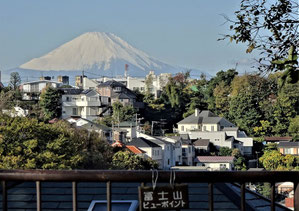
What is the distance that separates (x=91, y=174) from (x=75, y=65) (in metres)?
197

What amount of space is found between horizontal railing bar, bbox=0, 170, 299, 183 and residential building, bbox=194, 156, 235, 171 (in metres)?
32.3

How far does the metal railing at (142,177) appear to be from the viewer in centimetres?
225

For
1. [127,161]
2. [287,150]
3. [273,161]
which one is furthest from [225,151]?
[127,161]

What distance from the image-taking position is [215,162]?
35781 mm

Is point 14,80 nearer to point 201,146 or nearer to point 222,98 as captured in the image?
point 222,98

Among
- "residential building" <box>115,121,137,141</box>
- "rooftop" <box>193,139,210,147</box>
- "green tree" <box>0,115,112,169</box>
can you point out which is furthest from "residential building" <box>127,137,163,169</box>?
"green tree" <box>0,115,112,169</box>

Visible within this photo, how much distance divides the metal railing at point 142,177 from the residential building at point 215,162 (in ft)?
106

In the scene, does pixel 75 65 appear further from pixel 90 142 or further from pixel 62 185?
pixel 62 185

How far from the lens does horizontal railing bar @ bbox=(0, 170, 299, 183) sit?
225 centimetres

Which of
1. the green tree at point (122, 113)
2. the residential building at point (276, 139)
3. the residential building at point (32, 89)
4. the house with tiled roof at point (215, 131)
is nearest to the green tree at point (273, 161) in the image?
the house with tiled roof at point (215, 131)

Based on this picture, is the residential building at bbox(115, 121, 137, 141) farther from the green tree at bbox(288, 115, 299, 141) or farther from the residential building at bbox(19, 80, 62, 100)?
the green tree at bbox(288, 115, 299, 141)

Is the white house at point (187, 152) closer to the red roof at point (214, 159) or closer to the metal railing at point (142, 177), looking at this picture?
the red roof at point (214, 159)

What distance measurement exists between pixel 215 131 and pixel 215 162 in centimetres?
708

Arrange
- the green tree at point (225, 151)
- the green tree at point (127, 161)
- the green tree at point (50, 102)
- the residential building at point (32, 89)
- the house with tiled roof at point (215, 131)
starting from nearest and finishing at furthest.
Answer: the green tree at point (127, 161) < the green tree at point (225, 151) < the house with tiled roof at point (215, 131) < the green tree at point (50, 102) < the residential building at point (32, 89)
